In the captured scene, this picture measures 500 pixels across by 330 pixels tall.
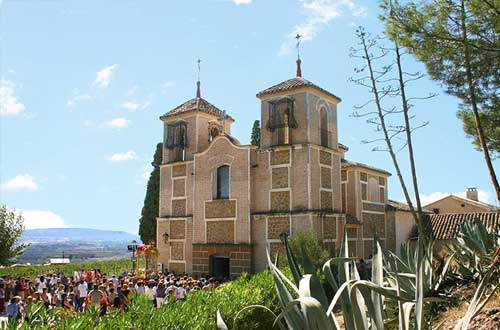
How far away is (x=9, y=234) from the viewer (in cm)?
2475

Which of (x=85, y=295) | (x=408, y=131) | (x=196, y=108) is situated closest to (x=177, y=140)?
(x=196, y=108)

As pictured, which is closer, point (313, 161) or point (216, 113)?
point (313, 161)

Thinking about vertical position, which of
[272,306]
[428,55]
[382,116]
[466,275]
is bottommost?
[272,306]

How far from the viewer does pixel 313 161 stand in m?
20.8

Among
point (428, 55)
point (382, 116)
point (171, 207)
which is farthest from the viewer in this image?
point (171, 207)

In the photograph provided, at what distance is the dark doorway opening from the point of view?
2259 cm

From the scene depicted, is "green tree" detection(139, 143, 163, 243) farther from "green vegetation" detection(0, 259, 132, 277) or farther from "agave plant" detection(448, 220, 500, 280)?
"agave plant" detection(448, 220, 500, 280)

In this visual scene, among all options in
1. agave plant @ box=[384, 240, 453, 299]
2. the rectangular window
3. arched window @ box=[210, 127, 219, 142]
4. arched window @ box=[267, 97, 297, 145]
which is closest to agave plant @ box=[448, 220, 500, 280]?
agave plant @ box=[384, 240, 453, 299]

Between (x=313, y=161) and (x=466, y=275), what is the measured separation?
12.3m

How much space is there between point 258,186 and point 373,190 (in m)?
8.65

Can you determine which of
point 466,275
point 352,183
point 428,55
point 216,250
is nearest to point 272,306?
point 466,275

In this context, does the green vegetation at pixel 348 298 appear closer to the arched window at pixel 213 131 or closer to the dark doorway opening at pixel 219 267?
the dark doorway opening at pixel 219 267

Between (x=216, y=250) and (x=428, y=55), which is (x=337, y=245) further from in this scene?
(x=428, y=55)

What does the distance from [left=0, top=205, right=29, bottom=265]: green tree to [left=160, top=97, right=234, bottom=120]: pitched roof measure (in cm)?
1005
